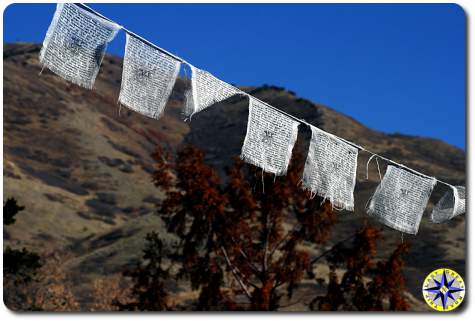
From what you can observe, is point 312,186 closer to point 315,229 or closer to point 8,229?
point 315,229

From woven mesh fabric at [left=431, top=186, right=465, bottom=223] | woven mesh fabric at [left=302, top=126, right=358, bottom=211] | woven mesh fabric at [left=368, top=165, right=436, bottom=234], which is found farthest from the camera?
woven mesh fabric at [left=431, top=186, right=465, bottom=223]

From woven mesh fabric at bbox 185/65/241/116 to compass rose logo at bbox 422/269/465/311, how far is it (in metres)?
3.33

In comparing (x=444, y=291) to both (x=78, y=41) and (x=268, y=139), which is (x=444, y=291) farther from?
(x=78, y=41)

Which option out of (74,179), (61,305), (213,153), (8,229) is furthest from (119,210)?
(61,305)

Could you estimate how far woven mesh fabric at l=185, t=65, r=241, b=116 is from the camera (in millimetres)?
5531

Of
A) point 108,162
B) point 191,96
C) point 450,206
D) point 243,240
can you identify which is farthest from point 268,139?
point 108,162

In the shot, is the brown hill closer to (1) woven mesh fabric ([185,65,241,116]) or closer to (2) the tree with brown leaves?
(2) the tree with brown leaves

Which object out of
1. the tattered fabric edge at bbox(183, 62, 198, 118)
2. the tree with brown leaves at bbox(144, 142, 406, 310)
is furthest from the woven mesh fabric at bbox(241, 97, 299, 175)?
the tree with brown leaves at bbox(144, 142, 406, 310)

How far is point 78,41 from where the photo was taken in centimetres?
527

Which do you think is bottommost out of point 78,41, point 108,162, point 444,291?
point 444,291

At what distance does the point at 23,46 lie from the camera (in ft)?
369

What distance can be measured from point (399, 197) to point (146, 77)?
2349 millimetres

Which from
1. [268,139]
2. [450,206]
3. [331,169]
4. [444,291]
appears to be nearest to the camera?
[268,139]

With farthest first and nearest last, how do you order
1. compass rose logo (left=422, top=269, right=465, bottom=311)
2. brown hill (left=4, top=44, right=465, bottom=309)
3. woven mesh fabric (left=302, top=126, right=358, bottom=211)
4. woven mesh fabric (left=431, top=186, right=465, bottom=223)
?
brown hill (left=4, top=44, right=465, bottom=309) → compass rose logo (left=422, top=269, right=465, bottom=311) → woven mesh fabric (left=431, top=186, right=465, bottom=223) → woven mesh fabric (left=302, top=126, right=358, bottom=211)
